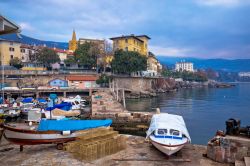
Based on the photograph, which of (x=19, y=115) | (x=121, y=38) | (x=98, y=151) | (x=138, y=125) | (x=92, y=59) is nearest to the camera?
(x=98, y=151)

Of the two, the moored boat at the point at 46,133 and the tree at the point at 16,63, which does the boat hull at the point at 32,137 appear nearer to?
the moored boat at the point at 46,133

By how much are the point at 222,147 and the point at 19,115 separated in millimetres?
31207

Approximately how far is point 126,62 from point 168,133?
5935cm

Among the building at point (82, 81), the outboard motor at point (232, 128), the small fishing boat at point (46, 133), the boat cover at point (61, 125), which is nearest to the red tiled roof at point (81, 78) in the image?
the building at point (82, 81)

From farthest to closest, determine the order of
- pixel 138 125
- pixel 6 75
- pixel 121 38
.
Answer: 1. pixel 121 38
2. pixel 6 75
3. pixel 138 125

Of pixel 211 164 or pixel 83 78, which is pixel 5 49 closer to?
pixel 83 78

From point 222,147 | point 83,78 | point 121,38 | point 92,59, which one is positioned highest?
point 121,38

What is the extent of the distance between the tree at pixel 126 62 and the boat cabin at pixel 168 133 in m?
58.5

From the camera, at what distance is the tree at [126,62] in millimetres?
71750

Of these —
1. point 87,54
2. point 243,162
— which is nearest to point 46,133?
point 243,162

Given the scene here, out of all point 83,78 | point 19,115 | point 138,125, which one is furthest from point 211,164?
point 83,78

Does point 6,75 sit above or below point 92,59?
below

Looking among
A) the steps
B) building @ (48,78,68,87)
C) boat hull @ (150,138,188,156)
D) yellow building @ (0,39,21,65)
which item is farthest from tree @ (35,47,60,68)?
the steps

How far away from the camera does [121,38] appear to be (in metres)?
86.2
